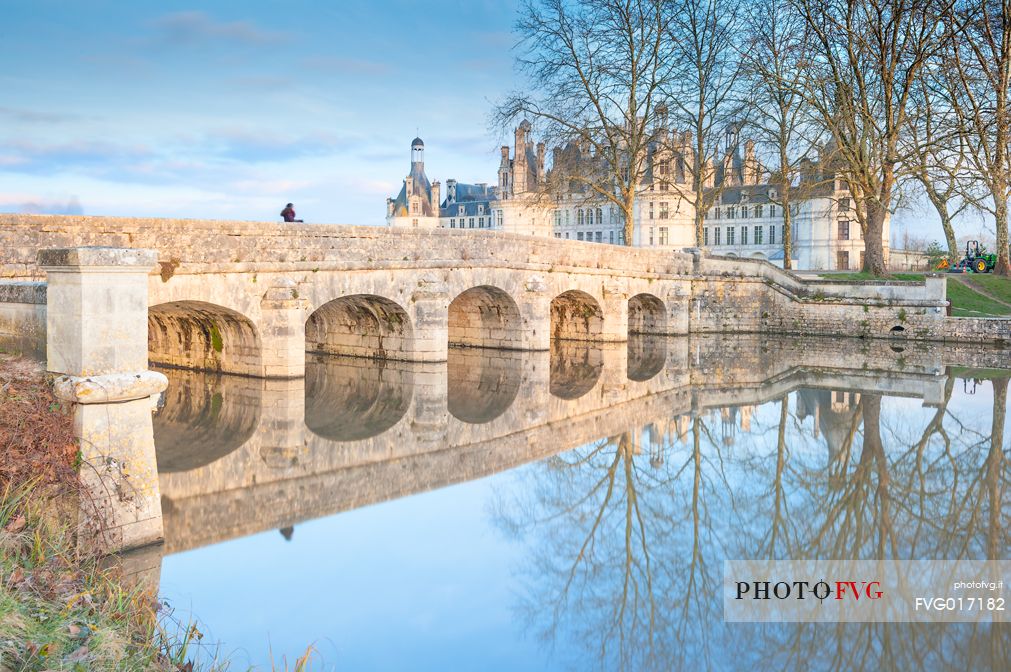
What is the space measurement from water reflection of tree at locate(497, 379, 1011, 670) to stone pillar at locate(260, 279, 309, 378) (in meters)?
5.85

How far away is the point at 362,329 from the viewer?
59.6 feet

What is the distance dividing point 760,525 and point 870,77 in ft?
71.3

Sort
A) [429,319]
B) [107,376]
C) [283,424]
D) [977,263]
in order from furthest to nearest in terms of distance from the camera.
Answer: [977,263] < [429,319] < [283,424] < [107,376]

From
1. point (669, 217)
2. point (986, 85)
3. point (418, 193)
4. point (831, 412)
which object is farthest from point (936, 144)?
point (418, 193)

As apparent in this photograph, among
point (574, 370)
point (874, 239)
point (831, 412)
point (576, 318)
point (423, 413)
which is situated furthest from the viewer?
point (874, 239)

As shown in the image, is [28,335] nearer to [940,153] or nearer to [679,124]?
[679,124]

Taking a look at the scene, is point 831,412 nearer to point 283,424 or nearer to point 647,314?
point 283,424

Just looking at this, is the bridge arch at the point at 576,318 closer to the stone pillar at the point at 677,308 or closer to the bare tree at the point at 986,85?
the stone pillar at the point at 677,308

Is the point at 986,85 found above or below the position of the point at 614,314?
above

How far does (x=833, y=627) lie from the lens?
5453mm

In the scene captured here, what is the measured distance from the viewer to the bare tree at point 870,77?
23125 mm

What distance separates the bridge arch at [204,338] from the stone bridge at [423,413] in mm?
333

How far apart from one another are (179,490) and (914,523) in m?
6.63

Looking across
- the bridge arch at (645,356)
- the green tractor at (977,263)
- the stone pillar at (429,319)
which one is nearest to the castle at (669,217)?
the green tractor at (977,263)
